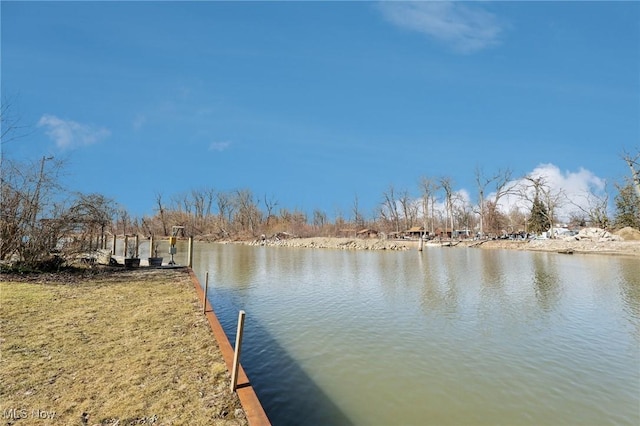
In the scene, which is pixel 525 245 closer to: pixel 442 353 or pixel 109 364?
pixel 442 353

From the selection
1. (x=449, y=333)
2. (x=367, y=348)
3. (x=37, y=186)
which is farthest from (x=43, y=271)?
(x=449, y=333)

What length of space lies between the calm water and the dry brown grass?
3.30 ft

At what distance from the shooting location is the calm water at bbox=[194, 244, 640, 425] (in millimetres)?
4355

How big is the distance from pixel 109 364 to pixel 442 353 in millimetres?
5335

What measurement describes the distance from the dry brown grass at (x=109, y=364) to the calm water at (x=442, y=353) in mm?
1006

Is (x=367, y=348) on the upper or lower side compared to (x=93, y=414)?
lower

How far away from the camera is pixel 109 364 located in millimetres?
4457

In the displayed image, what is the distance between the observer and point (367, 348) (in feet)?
21.1

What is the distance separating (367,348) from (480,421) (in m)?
2.57

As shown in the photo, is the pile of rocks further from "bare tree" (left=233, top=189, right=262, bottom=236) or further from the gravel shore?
"bare tree" (left=233, top=189, right=262, bottom=236)

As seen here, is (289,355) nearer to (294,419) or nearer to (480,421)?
(294,419)

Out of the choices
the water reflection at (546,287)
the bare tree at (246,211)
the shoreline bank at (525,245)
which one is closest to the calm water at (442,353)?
the water reflection at (546,287)

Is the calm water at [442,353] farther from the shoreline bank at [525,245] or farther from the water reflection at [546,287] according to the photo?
the shoreline bank at [525,245]

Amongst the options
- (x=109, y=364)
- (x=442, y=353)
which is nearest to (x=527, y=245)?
(x=442, y=353)
